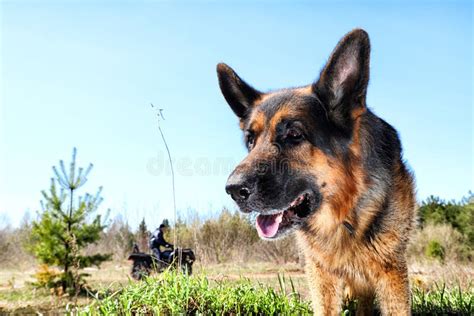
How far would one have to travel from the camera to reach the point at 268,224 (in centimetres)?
422

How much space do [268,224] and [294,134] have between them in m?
0.83

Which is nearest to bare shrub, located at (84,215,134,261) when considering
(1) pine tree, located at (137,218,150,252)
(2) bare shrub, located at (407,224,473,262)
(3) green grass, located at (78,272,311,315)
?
(1) pine tree, located at (137,218,150,252)

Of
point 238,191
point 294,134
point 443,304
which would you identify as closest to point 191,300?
point 238,191

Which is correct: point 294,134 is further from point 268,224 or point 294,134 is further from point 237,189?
point 268,224

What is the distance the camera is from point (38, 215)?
1457cm

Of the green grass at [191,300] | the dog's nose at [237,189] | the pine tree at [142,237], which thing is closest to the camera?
the dog's nose at [237,189]

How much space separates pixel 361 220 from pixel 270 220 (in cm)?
83

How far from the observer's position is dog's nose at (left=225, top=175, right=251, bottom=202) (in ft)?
12.4

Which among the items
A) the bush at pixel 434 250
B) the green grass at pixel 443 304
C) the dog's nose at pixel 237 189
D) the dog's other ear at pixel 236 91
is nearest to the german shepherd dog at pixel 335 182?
the dog's nose at pixel 237 189

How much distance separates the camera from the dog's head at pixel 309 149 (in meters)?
3.93

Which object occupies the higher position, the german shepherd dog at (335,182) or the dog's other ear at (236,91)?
the dog's other ear at (236,91)

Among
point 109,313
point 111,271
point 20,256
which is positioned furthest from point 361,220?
point 20,256

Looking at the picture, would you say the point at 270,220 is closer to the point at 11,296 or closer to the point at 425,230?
the point at 11,296

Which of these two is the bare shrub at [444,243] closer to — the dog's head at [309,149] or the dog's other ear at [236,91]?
the dog's other ear at [236,91]
